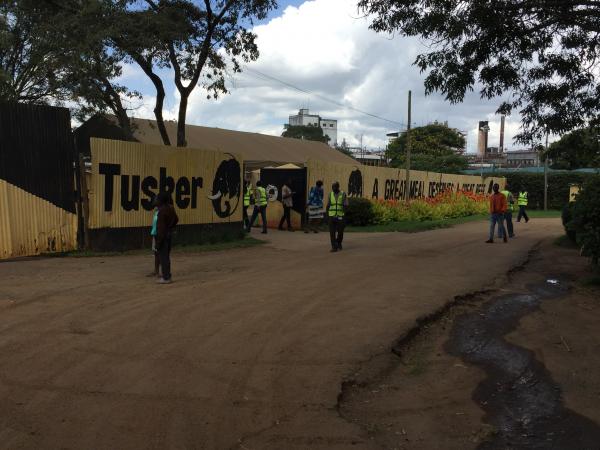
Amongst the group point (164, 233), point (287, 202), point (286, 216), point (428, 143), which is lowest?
point (286, 216)

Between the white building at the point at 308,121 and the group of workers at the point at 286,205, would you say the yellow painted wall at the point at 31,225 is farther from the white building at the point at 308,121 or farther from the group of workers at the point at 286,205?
the white building at the point at 308,121

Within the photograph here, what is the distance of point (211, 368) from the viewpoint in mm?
5070

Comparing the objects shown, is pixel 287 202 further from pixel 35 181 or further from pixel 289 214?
pixel 35 181

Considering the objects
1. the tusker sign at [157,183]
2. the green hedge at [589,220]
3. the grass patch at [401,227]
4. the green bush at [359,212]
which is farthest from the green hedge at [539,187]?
the green hedge at [589,220]

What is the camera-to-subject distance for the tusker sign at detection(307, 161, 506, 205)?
20.6m

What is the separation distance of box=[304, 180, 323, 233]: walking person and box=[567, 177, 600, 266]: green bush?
29.5ft

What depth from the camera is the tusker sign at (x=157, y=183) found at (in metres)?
11.9

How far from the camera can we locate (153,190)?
13078mm

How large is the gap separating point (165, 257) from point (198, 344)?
362 centimetres

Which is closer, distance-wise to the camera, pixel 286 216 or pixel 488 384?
pixel 488 384

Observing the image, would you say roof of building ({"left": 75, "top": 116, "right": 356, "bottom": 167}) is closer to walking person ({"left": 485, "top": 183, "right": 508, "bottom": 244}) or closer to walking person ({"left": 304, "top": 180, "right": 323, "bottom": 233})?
walking person ({"left": 304, "top": 180, "right": 323, "bottom": 233})

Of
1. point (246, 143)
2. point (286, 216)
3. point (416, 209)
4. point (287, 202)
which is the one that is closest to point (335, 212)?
point (287, 202)

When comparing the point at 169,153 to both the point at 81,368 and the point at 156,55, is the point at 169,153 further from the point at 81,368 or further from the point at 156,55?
the point at 81,368

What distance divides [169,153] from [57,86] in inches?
354
